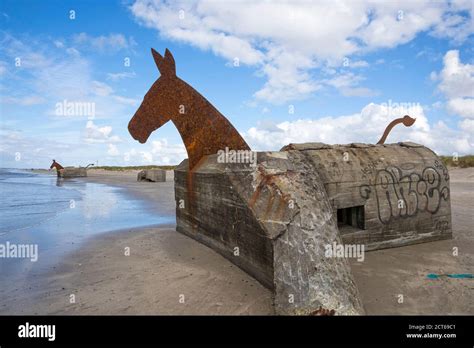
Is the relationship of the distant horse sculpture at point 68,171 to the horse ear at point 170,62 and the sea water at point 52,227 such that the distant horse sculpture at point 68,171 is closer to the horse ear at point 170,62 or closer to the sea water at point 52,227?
the sea water at point 52,227

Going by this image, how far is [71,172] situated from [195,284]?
4111 centimetres

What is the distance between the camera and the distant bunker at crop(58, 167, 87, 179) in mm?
39925

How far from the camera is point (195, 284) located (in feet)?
14.8

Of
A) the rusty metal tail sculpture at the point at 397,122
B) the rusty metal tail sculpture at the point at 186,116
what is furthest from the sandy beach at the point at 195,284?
the rusty metal tail sculpture at the point at 397,122

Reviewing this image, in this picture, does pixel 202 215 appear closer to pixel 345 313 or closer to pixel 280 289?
pixel 280 289

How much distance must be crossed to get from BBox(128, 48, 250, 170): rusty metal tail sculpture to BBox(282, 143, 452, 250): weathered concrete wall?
1367 millimetres

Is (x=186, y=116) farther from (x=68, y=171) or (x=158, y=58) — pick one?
(x=68, y=171)

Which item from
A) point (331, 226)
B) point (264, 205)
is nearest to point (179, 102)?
point (264, 205)

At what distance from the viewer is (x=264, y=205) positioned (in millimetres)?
4102

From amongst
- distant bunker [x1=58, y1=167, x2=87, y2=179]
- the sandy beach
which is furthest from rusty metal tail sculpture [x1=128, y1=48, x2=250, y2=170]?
distant bunker [x1=58, y1=167, x2=87, y2=179]

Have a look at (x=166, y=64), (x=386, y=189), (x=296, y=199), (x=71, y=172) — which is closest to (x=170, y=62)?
(x=166, y=64)

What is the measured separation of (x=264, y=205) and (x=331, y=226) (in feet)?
2.68

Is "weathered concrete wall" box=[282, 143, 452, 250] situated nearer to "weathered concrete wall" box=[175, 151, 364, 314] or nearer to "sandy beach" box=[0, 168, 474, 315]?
"sandy beach" box=[0, 168, 474, 315]
